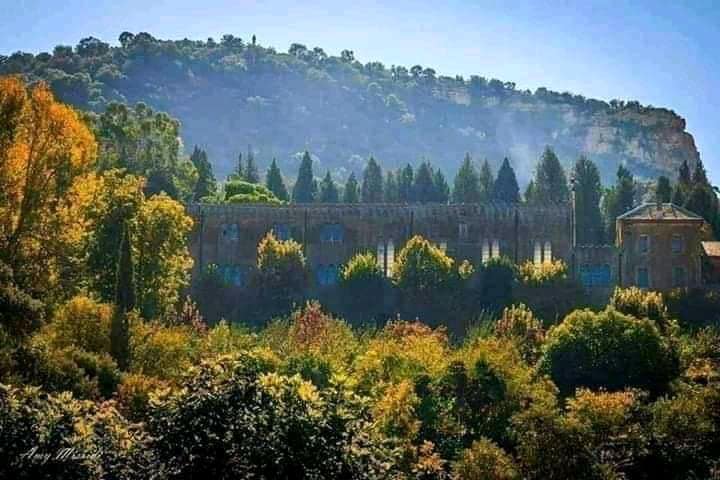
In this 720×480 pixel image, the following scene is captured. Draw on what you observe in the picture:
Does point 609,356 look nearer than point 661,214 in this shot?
Yes

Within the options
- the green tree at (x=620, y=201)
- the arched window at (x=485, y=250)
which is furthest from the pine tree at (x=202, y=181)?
the green tree at (x=620, y=201)

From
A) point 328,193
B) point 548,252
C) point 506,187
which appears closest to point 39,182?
point 548,252

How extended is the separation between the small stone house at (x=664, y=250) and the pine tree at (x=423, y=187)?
30784 mm

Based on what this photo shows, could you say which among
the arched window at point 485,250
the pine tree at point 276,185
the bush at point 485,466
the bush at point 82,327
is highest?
the pine tree at point 276,185

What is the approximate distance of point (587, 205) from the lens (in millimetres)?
71812

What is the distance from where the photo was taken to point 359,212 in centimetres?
5666

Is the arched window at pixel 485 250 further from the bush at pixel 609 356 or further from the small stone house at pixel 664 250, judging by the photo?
the bush at pixel 609 356

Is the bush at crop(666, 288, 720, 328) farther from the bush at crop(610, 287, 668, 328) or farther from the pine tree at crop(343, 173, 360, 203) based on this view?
the pine tree at crop(343, 173, 360, 203)

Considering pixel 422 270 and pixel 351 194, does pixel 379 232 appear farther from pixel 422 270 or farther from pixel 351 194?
pixel 351 194

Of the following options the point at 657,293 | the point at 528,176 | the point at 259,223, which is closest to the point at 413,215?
the point at 259,223

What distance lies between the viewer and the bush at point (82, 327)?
32.1 meters

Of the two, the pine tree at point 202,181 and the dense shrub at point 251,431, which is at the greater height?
the pine tree at point 202,181

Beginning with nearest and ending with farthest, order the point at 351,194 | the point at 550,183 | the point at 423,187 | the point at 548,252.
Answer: the point at 548,252 < the point at 550,183 < the point at 423,187 < the point at 351,194

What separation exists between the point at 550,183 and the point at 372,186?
44.5 ft
